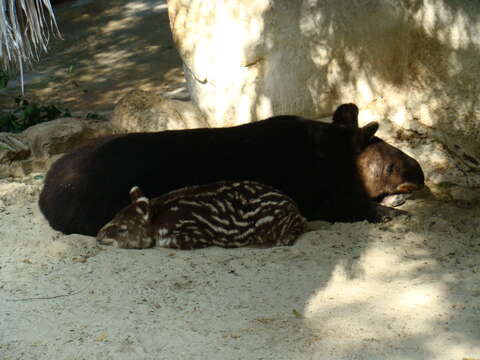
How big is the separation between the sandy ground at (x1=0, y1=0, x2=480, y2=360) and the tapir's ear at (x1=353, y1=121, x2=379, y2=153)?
84 centimetres

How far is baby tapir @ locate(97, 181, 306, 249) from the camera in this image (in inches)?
252

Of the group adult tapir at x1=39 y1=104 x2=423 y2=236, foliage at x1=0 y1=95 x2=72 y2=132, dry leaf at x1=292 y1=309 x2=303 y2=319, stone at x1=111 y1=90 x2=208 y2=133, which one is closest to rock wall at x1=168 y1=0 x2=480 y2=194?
stone at x1=111 y1=90 x2=208 y2=133

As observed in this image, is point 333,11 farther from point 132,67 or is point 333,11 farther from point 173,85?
point 132,67

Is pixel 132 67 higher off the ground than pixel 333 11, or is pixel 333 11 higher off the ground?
pixel 333 11

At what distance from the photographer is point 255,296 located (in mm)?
5422

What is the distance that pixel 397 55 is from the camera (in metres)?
7.94

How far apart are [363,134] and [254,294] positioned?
8.97 ft

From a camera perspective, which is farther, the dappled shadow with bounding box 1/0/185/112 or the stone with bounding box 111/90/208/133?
the dappled shadow with bounding box 1/0/185/112

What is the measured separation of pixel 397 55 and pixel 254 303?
12.9 feet

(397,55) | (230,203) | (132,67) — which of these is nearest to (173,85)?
(132,67)

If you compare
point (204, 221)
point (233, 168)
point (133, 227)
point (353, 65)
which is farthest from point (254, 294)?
point (353, 65)

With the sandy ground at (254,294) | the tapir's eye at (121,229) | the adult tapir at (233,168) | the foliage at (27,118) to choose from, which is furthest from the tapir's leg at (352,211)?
the foliage at (27,118)

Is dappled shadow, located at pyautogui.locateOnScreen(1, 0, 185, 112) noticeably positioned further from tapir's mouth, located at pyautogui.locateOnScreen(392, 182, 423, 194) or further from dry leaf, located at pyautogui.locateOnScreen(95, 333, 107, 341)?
dry leaf, located at pyautogui.locateOnScreen(95, 333, 107, 341)

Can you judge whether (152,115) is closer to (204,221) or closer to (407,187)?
(204,221)
